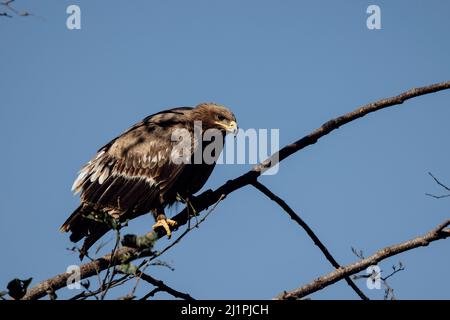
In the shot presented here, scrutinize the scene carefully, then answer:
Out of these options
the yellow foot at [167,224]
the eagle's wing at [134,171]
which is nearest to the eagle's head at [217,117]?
the eagle's wing at [134,171]

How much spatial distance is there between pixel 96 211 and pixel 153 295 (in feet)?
2.32

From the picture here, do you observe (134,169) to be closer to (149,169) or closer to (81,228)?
(149,169)

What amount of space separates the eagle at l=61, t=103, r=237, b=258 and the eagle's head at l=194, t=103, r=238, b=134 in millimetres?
13

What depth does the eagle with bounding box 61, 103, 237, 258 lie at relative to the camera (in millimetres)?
7473

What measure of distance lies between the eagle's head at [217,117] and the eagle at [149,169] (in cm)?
1

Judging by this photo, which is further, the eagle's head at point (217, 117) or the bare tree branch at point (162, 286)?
the eagle's head at point (217, 117)

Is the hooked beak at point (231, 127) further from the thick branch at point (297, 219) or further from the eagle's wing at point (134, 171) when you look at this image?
the thick branch at point (297, 219)

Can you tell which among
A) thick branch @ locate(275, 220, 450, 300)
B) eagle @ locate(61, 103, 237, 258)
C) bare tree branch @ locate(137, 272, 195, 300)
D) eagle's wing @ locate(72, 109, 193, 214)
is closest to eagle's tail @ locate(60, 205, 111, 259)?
eagle @ locate(61, 103, 237, 258)

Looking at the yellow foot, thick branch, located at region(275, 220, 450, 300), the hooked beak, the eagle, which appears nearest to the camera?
thick branch, located at region(275, 220, 450, 300)

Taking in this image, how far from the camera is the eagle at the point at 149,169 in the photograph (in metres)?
7.47

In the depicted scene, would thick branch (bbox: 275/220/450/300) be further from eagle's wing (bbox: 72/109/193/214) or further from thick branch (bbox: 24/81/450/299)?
eagle's wing (bbox: 72/109/193/214)

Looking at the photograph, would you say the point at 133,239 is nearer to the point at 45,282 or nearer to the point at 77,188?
the point at 45,282

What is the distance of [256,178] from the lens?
6090 millimetres
